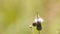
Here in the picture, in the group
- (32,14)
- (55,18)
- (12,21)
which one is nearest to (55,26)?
(55,18)

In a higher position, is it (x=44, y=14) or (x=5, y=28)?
(x=44, y=14)

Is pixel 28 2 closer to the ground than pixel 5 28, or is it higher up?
higher up

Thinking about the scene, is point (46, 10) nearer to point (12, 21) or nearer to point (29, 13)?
point (29, 13)

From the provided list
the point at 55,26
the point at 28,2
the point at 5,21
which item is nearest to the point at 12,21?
the point at 5,21

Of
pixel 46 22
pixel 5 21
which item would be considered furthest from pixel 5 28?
pixel 46 22

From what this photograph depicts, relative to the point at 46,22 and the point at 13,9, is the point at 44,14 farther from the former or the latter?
the point at 13,9
